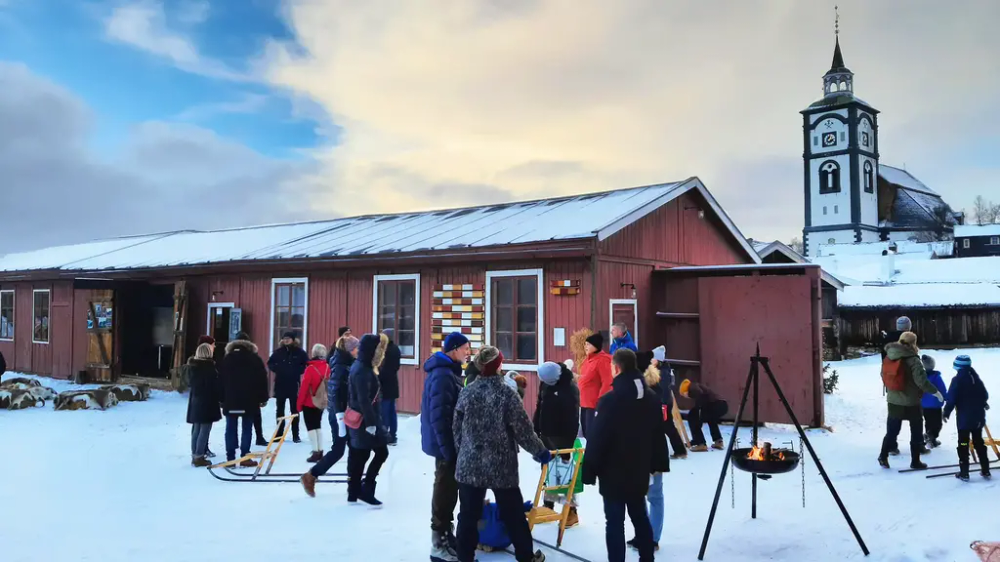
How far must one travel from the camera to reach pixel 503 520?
528 centimetres

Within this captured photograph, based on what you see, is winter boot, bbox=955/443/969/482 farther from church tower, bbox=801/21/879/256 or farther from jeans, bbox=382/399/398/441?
church tower, bbox=801/21/879/256

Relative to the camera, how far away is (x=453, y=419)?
5.55 metres

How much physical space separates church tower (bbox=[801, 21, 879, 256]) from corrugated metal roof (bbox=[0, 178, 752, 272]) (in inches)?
2407

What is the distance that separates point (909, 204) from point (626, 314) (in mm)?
71984

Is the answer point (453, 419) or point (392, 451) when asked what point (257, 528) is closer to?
point (453, 419)

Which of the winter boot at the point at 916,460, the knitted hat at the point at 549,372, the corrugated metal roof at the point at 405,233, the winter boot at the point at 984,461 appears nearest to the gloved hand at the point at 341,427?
the knitted hat at the point at 549,372

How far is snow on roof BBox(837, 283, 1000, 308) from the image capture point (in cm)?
2670

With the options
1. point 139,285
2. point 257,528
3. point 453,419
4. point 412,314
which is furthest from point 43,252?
point 453,419

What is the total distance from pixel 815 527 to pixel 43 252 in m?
28.4

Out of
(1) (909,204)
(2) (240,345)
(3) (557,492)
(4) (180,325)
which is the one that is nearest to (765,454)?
(3) (557,492)

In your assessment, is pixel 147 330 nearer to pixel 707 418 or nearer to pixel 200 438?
pixel 200 438

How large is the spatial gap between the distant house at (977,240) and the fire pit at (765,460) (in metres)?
67.3

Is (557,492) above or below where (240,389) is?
below

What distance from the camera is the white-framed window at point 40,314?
19.8m
